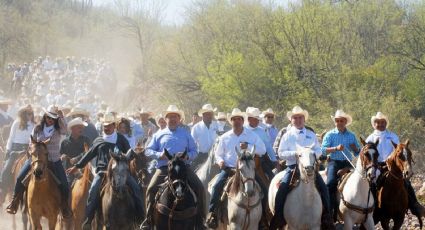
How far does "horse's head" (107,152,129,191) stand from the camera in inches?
469

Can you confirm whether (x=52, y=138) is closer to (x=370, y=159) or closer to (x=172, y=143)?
(x=172, y=143)

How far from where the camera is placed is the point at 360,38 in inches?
1372

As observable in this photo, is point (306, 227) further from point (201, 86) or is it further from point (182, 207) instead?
point (201, 86)

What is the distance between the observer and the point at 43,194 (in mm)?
13398

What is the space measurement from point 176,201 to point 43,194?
300 centimetres

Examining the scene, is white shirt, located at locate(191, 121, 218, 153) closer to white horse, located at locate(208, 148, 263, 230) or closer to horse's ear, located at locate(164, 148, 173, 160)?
white horse, located at locate(208, 148, 263, 230)

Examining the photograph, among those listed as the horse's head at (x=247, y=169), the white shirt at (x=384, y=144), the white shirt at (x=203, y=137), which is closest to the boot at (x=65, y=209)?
the horse's head at (x=247, y=169)

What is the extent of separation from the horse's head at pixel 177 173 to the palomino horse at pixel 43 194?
2.73 metres

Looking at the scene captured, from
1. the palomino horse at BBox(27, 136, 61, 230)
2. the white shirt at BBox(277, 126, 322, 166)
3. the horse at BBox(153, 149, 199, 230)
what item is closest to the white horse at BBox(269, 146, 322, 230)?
the white shirt at BBox(277, 126, 322, 166)

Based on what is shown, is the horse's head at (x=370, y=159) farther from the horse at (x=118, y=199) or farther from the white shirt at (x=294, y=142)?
the horse at (x=118, y=199)

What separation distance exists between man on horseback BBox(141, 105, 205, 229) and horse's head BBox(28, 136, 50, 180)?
1.94 metres

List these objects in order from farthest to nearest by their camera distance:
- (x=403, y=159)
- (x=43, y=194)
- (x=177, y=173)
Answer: (x=403, y=159)
(x=43, y=194)
(x=177, y=173)

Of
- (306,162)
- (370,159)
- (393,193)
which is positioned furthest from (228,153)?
(393,193)

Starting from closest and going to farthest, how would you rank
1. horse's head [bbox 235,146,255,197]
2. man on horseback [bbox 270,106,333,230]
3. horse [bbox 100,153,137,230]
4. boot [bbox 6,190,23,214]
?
horse's head [bbox 235,146,255,197], horse [bbox 100,153,137,230], man on horseback [bbox 270,106,333,230], boot [bbox 6,190,23,214]
